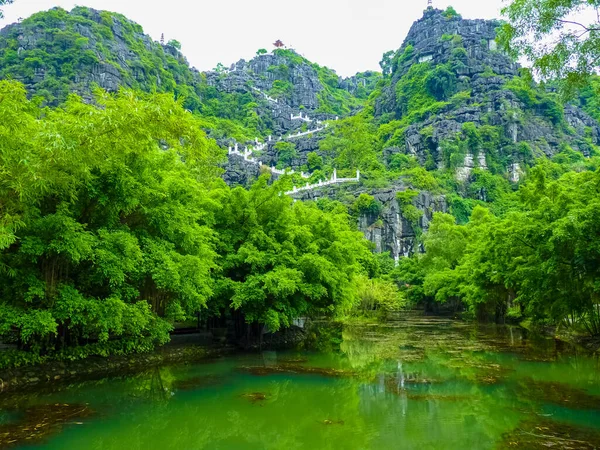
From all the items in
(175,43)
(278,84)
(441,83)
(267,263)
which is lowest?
(267,263)

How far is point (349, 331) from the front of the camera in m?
26.9

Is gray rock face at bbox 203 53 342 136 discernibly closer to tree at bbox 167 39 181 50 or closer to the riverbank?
tree at bbox 167 39 181 50

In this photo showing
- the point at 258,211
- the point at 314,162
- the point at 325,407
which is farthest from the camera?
the point at 314,162

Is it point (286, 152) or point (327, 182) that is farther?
point (286, 152)

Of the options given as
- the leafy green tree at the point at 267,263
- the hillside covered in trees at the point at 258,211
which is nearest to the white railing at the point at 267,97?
the hillside covered in trees at the point at 258,211

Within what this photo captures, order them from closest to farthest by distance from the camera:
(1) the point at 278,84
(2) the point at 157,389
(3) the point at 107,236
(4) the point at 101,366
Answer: (3) the point at 107,236 < (2) the point at 157,389 < (4) the point at 101,366 < (1) the point at 278,84

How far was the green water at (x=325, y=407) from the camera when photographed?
6996 millimetres

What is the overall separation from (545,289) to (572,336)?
5.26m

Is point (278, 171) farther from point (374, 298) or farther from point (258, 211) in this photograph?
point (258, 211)

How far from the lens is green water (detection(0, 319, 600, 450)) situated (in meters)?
7.00

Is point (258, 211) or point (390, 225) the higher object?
point (390, 225)

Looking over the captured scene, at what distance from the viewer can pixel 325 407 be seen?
29.7ft

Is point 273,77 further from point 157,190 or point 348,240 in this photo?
point 157,190

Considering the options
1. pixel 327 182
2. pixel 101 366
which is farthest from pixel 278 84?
pixel 101 366
